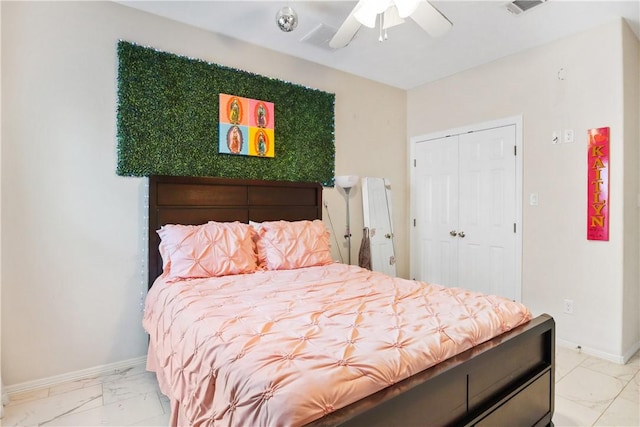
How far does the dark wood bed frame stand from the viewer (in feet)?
3.55

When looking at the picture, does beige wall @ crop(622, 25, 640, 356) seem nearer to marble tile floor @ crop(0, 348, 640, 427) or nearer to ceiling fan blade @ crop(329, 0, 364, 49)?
marble tile floor @ crop(0, 348, 640, 427)

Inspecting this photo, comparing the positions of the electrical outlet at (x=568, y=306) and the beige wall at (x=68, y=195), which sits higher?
the beige wall at (x=68, y=195)

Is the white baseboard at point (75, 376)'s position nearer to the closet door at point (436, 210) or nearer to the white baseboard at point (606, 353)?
the closet door at point (436, 210)

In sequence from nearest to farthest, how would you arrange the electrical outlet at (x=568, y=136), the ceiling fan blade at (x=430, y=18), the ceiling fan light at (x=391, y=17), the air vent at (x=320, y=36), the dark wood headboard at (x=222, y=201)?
1. the ceiling fan blade at (x=430, y=18)
2. the ceiling fan light at (x=391, y=17)
3. the dark wood headboard at (x=222, y=201)
4. the air vent at (x=320, y=36)
5. the electrical outlet at (x=568, y=136)

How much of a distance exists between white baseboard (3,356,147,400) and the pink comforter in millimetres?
495

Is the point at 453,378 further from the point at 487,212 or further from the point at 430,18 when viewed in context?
the point at 487,212

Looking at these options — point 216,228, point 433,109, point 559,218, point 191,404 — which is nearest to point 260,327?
point 191,404

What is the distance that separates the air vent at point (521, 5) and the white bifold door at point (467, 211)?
44.7 inches

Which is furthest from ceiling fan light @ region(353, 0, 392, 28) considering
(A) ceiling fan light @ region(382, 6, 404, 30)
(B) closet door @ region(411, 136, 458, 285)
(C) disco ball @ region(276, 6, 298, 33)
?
(B) closet door @ region(411, 136, 458, 285)

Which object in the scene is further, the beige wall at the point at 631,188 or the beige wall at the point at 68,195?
the beige wall at the point at 631,188

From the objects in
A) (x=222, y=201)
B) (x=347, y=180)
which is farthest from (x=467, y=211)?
(x=222, y=201)

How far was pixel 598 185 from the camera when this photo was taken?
9.46 feet

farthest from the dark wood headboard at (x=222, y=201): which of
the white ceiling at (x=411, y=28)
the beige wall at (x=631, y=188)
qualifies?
the beige wall at (x=631, y=188)

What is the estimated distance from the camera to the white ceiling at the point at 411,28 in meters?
2.64
